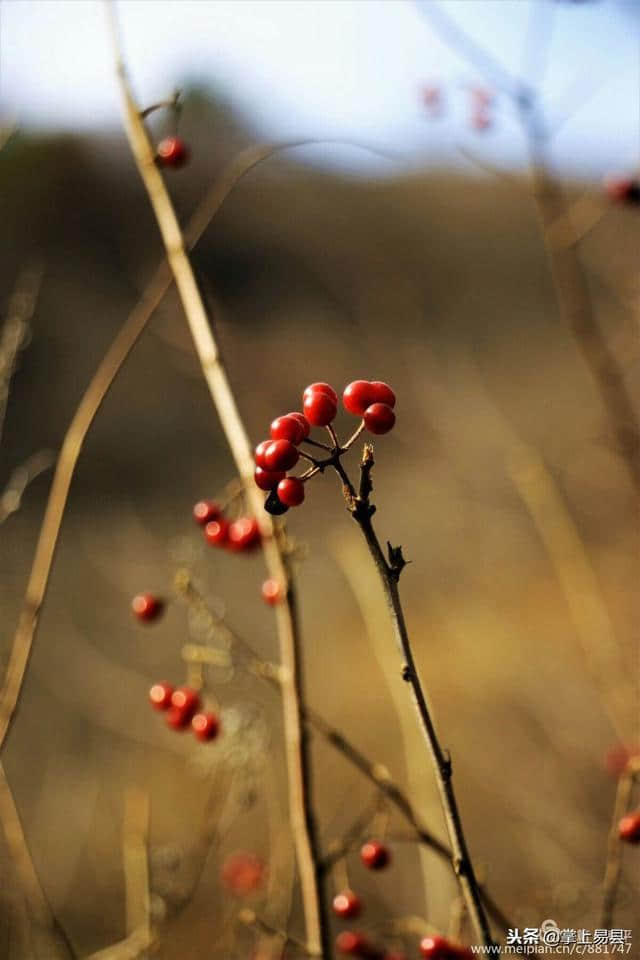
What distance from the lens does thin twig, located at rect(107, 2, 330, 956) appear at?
104cm

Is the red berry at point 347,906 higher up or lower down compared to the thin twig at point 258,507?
lower down

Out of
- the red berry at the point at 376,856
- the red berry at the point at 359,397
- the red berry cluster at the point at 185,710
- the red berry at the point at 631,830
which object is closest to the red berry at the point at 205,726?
the red berry cluster at the point at 185,710

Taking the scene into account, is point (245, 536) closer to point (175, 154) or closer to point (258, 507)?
point (258, 507)

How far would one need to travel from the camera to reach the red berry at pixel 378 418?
750 millimetres

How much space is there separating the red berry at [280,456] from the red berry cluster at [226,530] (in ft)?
1.83

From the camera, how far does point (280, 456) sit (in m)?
0.72

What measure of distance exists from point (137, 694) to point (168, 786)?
2.06ft

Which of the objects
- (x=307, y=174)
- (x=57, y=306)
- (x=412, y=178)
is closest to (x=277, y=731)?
(x=57, y=306)

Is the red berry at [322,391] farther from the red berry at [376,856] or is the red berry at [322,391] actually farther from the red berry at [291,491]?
the red berry at [376,856]

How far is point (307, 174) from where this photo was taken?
16297 mm

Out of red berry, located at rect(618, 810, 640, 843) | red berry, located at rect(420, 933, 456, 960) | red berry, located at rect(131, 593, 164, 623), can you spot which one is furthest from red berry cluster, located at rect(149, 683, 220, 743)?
red berry, located at rect(618, 810, 640, 843)

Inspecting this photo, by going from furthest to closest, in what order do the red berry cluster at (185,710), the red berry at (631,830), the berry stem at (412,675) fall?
1. the red berry cluster at (185,710)
2. the red berry at (631,830)
3. the berry stem at (412,675)

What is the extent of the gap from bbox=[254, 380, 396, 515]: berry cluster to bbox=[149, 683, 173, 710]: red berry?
0.88 m

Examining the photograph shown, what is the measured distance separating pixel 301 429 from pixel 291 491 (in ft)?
0.20
